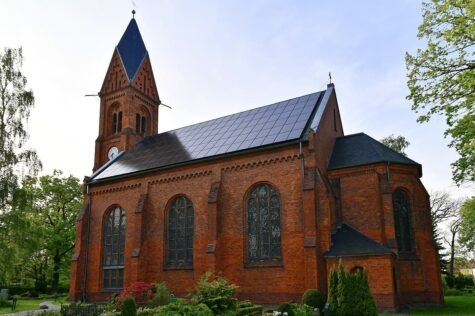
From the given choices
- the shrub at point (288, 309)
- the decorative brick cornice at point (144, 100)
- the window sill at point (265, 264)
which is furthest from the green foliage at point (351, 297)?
the decorative brick cornice at point (144, 100)

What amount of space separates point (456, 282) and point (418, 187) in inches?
913

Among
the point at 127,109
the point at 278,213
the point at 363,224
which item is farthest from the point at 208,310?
the point at 127,109

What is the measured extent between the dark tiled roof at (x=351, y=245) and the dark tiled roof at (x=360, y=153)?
3.72 metres

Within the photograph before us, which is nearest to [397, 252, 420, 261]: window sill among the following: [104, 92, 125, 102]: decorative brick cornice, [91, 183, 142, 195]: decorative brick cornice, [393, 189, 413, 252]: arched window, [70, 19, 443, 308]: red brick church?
[70, 19, 443, 308]: red brick church

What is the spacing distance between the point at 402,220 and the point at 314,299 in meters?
7.56

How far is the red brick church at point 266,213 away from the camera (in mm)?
20656

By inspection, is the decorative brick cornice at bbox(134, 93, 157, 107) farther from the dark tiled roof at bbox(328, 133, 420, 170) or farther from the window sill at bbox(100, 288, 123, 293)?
the dark tiled roof at bbox(328, 133, 420, 170)

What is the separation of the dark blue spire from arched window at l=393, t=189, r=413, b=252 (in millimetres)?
25240

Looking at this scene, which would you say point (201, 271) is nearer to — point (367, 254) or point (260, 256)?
point (260, 256)

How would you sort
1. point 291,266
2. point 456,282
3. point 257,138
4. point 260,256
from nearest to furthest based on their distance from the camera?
point 291,266, point 260,256, point 257,138, point 456,282

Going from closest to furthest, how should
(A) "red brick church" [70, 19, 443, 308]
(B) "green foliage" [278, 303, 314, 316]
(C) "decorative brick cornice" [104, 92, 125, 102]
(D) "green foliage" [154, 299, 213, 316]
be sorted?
(D) "green foliage" [154, 299, 213, 316] < (B) "green foliage" [278, 303, 314, 316] < (A) "red brick church" [70, 19, 443, 308] < (C) "decorative brick cornice" [104, 92, 125, 102]

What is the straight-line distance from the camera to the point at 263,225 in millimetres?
22688

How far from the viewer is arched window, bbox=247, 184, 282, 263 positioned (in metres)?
22.1

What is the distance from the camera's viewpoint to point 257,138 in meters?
24.4
